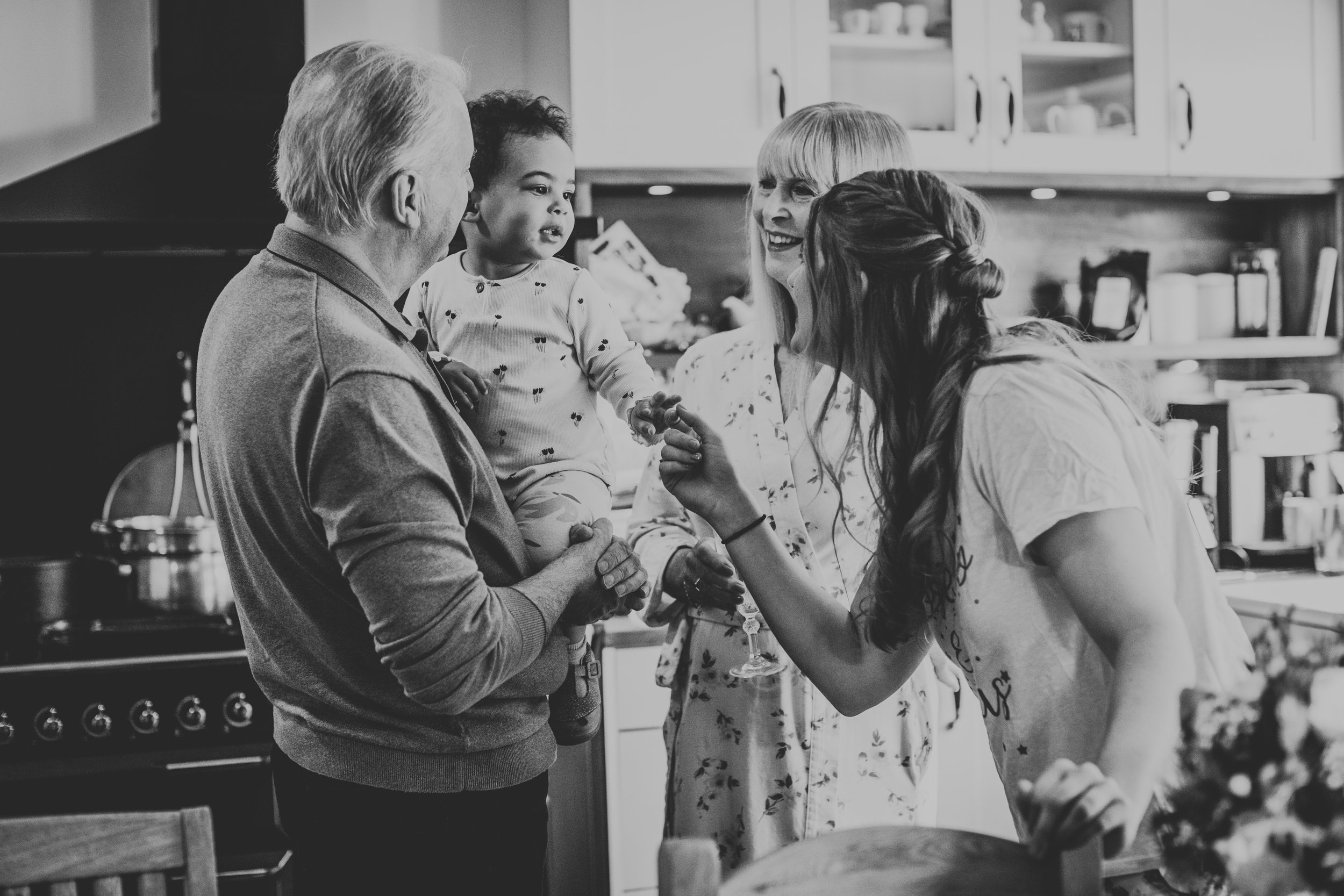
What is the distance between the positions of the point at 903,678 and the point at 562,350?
2.23 feet

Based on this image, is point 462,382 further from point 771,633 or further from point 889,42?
point 889,42

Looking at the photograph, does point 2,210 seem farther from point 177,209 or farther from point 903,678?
point 903,678

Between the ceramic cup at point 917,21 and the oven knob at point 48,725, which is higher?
the ceramic cup at point 917,21

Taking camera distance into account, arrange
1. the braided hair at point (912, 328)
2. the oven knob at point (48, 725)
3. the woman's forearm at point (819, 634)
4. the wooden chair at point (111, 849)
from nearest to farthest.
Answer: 1. the wooden chair at point (111, 849)
2. the braided hair at point (912, 328)
3. the woman's forearm at point (819, 634)
4. the oven knob at point (48, 725)

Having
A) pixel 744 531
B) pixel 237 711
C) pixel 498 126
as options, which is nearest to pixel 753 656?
pixel 744 531

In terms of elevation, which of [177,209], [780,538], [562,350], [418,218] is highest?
[177,209]

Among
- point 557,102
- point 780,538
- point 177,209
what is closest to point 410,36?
point 557,102

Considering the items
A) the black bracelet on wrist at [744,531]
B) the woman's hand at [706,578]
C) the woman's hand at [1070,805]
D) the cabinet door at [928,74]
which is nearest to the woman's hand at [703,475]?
the black bracelet on wrist at [744,531]

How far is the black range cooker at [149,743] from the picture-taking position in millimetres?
2271

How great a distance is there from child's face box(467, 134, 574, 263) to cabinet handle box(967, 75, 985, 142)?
67.4 inches

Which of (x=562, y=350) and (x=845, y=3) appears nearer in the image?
(x=562, y=350)

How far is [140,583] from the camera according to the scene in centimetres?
248

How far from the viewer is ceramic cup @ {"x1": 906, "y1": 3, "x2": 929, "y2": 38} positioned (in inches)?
121

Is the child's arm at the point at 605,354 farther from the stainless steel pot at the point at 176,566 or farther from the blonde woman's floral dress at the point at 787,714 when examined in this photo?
the stainless steel pot at the point at 176,566
